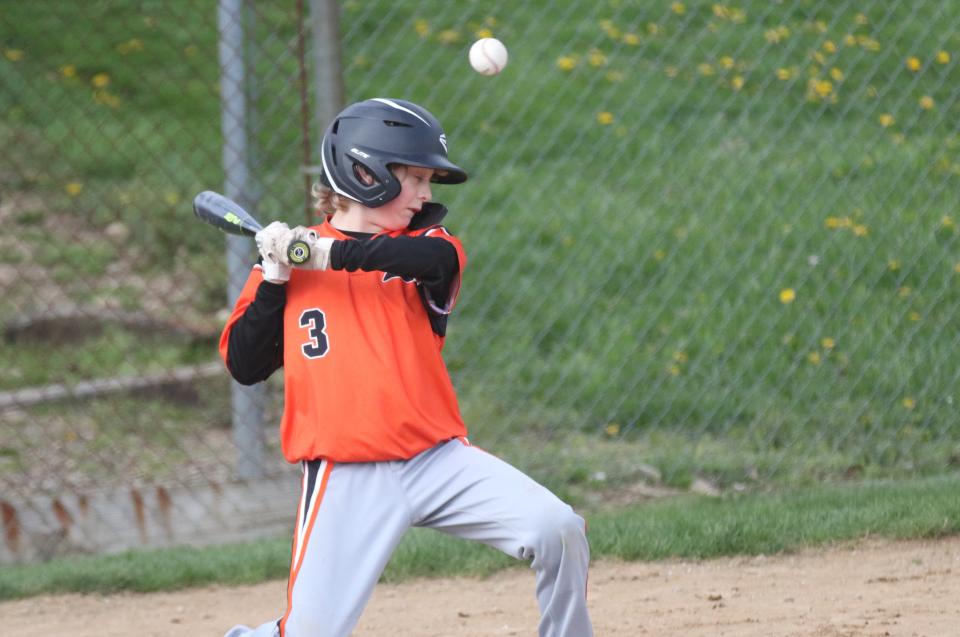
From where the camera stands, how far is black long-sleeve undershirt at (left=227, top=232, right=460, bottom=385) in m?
2.94

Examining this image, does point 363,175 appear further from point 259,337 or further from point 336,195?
point 259,337

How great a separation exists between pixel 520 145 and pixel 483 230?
756 millimetres

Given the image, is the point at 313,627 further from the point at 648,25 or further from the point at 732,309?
the point at 648,25

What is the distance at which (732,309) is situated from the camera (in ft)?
20.4

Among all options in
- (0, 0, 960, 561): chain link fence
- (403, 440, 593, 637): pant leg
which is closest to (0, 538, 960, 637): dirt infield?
(0, 0, 960, 561): chain link fence

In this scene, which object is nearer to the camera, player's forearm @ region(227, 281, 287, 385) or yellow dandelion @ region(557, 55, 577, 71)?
player's forearm @ region(227, 281, 287, 385)

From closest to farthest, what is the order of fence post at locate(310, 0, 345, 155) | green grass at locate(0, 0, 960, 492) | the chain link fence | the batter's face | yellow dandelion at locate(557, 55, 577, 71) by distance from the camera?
the batter's face < fence post at locate(310, 0, 345, 155) < the chain link fence < green grass at locate(0, 0, 960, 492) < yellow dandelion at locate(557, 55, 577, 71)

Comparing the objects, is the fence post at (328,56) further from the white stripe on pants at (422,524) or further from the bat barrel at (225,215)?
the white stripe on pants at (422,524)

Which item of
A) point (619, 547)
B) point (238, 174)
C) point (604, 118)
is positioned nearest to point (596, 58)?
point (604, 118)

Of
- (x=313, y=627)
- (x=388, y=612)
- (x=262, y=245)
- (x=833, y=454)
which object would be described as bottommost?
(x=388, y=612)

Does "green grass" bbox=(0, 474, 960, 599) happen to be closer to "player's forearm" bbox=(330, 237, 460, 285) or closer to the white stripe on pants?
the white stripe on pants

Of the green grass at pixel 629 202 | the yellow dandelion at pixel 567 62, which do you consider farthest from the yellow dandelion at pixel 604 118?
the yellow dandelion at pixel 567 62

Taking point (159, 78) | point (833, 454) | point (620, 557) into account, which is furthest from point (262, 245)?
point (159, 78)

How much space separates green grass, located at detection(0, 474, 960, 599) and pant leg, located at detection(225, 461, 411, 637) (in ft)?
5.76
